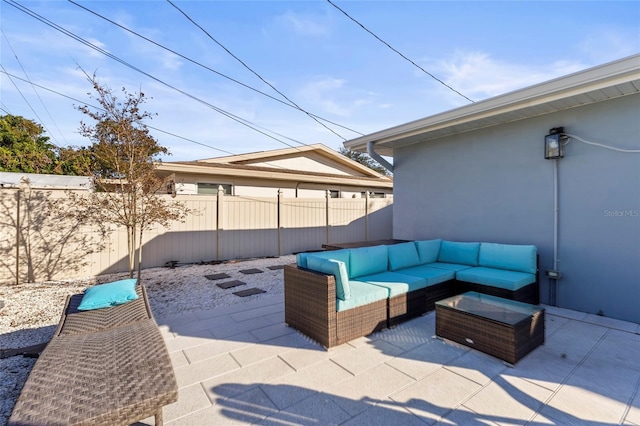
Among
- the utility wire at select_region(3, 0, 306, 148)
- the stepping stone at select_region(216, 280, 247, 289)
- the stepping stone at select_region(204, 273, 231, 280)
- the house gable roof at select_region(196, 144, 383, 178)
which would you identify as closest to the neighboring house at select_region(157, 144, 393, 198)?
the house gable roof at select_region(196, 144, 383, 178)

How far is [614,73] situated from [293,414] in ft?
15.2

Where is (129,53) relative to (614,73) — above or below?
above

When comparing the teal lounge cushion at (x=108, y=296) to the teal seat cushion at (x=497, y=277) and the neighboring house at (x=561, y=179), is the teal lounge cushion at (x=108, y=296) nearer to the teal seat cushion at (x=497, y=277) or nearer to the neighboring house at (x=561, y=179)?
the teal seat cushion at (x=497, y=277)

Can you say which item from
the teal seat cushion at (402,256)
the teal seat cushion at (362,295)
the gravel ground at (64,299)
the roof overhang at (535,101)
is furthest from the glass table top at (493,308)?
the gravel ground at (64,299)

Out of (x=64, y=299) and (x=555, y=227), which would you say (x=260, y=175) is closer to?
(x=64, y=299)

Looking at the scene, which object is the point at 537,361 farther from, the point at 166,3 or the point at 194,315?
the point at 166,3

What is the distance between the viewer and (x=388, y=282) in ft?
12.1

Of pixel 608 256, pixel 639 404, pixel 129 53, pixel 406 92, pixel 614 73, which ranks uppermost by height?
pixel 129 53

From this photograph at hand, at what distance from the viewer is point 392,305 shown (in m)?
3.52

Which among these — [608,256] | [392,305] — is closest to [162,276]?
[392,305]

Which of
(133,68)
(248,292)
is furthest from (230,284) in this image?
(133,68)

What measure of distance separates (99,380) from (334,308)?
1.95 m

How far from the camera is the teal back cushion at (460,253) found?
476 centimetres

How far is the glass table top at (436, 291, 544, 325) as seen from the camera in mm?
2957
